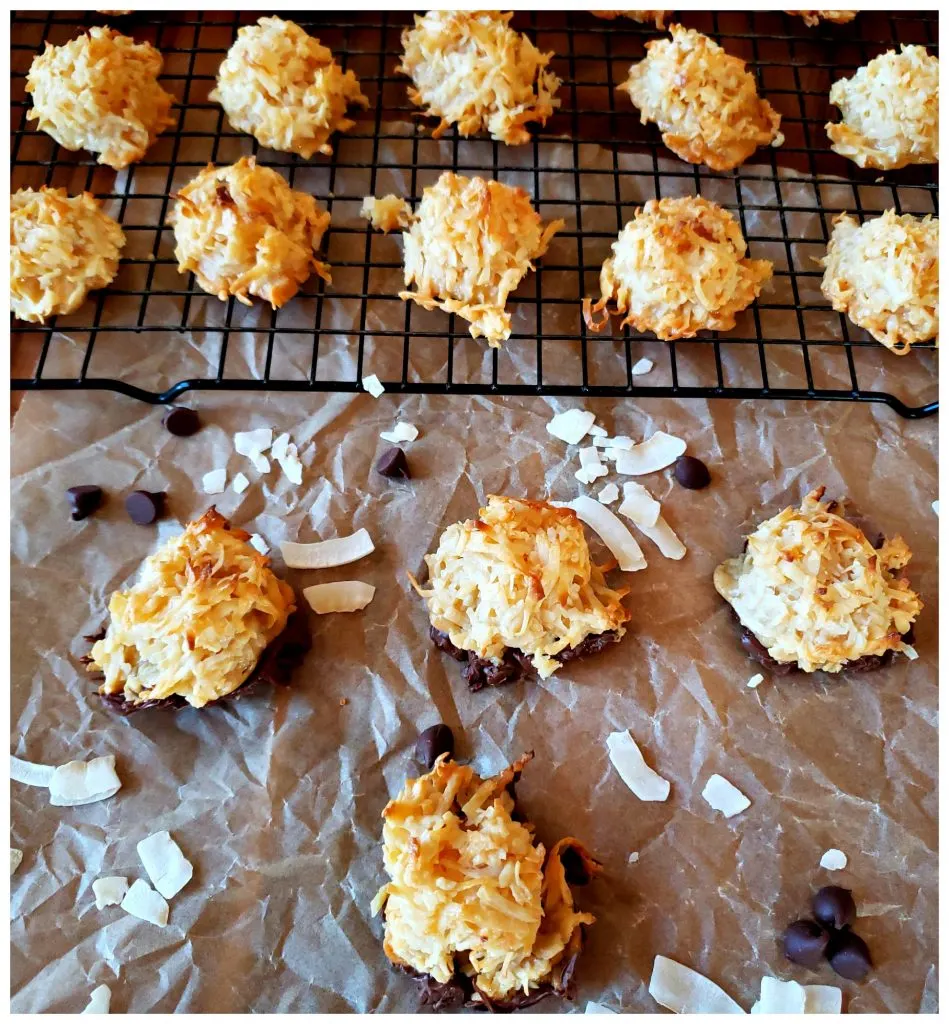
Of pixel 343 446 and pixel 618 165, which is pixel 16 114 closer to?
pixel 343 446

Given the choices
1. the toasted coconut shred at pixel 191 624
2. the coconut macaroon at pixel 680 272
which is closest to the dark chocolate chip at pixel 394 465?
the toasted coconut shred at pixel 191 624

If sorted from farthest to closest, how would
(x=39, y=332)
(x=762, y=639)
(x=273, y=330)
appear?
1. (x=39, y=332)
2. (x=273, y=330)
3. (x=762, y=639)

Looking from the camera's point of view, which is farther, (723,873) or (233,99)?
(233,99)

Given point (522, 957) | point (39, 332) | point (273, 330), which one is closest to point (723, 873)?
point (522, 957)

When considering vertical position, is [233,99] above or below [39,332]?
above

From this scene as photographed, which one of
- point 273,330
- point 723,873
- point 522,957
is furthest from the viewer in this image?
point 273,330

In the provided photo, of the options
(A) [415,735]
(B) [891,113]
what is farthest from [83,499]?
(B) [891,113]

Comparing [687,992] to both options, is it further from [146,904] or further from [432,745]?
[146,904]

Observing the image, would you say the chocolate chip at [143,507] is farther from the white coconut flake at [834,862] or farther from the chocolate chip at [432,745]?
the white coconut flake at [834,862]
